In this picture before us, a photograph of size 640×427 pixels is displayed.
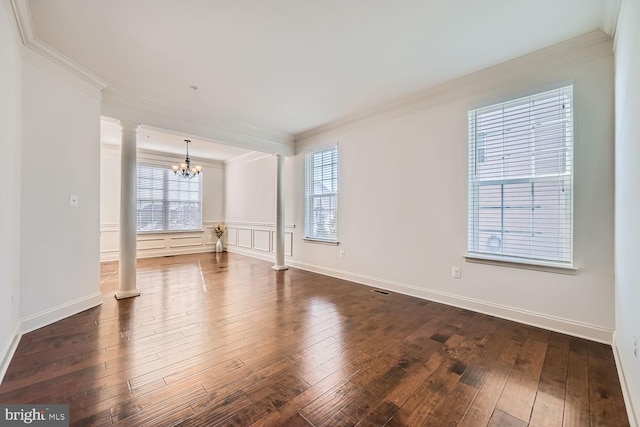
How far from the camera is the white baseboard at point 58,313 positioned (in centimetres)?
245

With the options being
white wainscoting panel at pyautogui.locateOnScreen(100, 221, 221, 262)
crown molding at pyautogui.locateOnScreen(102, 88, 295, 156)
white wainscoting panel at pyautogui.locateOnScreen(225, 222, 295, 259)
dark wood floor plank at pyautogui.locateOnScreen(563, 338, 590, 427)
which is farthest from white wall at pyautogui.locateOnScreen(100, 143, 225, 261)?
dark wood floor plank at pyautogui.locateOnScreen(563, 338, 590, 427)

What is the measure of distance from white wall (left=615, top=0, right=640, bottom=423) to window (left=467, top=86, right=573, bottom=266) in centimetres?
40

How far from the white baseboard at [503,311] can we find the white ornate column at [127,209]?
3186 mm

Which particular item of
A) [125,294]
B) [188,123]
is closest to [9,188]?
[125,294]

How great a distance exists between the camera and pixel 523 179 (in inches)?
107

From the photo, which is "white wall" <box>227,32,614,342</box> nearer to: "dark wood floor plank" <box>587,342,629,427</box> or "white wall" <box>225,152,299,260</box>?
"dark wood floor plank" <box>587,342,629,427</box>

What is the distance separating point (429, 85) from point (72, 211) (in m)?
4.24

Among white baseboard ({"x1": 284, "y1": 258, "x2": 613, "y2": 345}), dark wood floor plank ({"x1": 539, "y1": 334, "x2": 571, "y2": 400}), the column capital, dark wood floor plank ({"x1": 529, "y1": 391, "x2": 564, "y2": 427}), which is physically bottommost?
dark wood floor plank ({"x1": 529, "y1": 391, "x2": 564, "y2": 427})

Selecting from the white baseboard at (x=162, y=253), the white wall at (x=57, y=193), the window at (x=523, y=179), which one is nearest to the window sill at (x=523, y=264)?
the window at (x=523, y=179)

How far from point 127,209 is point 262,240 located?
3.27 meters

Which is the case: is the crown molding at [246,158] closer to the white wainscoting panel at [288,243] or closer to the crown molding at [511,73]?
the white wainscoting panel at [288,243]

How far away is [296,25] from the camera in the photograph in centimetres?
218

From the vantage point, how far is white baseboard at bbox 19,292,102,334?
2.45 m

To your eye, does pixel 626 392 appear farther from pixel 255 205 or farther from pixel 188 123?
pixel 255 205
